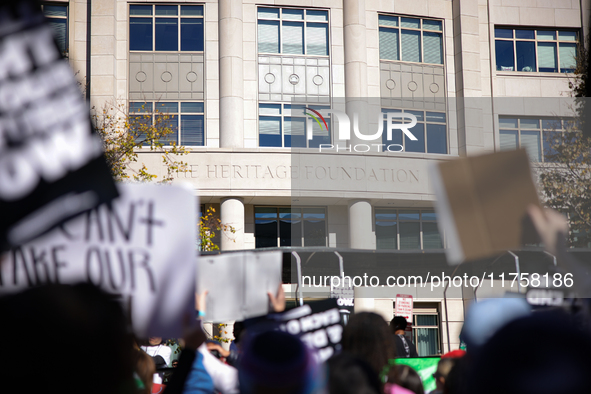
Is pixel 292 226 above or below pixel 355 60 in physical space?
below

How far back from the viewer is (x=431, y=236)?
2483 centimetres

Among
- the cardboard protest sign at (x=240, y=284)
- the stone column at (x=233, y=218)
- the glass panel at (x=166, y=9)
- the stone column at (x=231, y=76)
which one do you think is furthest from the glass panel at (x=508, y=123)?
the cardboard protest sign at (x=240, y=284)

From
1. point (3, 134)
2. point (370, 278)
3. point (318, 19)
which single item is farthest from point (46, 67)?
point (318, 19)

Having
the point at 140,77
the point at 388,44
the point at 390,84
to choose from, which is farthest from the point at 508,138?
the point at 140,77

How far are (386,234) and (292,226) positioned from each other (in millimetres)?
3890

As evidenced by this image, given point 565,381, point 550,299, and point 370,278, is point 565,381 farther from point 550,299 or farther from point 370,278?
point 370,278

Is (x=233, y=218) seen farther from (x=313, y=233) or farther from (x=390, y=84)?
(x=390, y=84)

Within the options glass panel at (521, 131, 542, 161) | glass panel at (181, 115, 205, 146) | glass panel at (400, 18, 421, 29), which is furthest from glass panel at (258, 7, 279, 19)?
glass panel at (521, 131, 542, 161)

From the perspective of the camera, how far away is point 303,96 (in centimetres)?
2352

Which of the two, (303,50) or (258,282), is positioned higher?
(303,50)

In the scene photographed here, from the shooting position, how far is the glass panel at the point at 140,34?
23.3 m

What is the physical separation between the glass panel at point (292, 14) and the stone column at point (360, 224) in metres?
7.61

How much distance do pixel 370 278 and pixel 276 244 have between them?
701 centimetres

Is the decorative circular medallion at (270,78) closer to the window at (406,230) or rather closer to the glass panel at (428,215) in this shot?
the window at (406,230)
